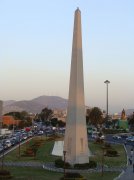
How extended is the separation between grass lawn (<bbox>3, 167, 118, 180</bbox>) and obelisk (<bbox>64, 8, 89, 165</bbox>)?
4.24 m

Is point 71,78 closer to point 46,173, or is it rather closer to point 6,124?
point 46,173

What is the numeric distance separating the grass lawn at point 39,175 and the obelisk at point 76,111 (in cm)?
424

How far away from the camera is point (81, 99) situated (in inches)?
1592

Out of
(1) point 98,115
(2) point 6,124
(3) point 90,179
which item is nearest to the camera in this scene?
(3) point 90,179

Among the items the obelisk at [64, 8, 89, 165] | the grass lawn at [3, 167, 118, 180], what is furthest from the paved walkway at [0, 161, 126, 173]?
the obelisk at [64, 8, 89, 165]

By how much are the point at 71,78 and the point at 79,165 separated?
8.60 meters

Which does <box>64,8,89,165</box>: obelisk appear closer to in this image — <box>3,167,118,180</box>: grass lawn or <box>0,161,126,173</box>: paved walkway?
<box>0,161,126,173</box>: paved walkway

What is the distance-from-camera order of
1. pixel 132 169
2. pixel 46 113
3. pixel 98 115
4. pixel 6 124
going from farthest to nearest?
pixel 46 113, pixel 6 124, pixel 98 115, pixel 132 169

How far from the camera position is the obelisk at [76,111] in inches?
1565

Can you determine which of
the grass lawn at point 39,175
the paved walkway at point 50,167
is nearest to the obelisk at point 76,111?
the paved walkway at point 50,167

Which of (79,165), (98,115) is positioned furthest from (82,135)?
(98,115)

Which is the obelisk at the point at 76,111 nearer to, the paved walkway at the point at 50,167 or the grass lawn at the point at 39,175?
the paved walkway at the point at 50,167

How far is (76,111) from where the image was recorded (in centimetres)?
3997

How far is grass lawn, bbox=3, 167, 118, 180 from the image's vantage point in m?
31.8
